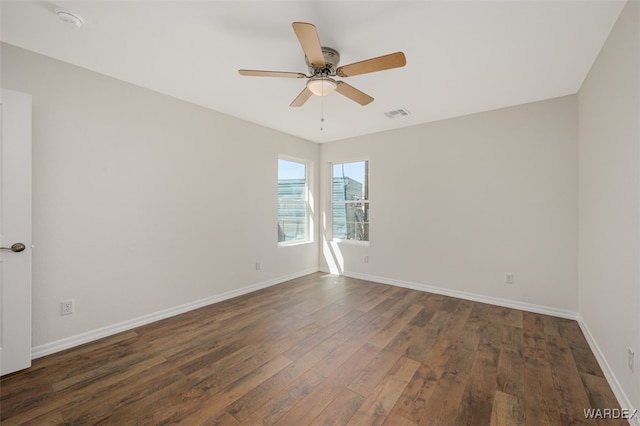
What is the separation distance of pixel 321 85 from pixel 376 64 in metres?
0.51

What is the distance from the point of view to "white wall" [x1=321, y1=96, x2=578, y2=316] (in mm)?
3082

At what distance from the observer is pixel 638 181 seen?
1.55 meters

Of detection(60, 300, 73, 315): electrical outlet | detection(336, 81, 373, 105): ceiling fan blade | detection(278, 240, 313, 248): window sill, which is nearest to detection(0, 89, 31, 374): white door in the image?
detection(60, 300, 73, 315): electrical outlet

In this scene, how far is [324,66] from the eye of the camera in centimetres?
201

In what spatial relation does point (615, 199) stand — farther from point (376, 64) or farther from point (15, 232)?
point (15, 232)

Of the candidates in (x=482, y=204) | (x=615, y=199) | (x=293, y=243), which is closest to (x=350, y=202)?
(x=293, y=243)

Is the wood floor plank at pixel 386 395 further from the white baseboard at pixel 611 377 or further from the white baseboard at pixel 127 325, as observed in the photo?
the white baseboard at pixel 127 325

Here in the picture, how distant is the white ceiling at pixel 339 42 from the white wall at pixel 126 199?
1.00 feet

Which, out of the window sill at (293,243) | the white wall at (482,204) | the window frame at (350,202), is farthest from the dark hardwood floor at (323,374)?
the window frame at (350,202)

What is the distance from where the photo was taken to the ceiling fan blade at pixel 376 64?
68.2 inches

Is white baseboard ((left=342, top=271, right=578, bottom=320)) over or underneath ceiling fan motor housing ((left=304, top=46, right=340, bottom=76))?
underneath

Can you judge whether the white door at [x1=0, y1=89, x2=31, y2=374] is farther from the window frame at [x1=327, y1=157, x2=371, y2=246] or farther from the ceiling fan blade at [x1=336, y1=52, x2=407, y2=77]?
the window frame at [x1=327, y1=157, x2=371, y2=246]

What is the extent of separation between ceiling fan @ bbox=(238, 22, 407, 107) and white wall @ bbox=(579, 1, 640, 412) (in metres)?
1.48

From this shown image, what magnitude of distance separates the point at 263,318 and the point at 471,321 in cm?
237
